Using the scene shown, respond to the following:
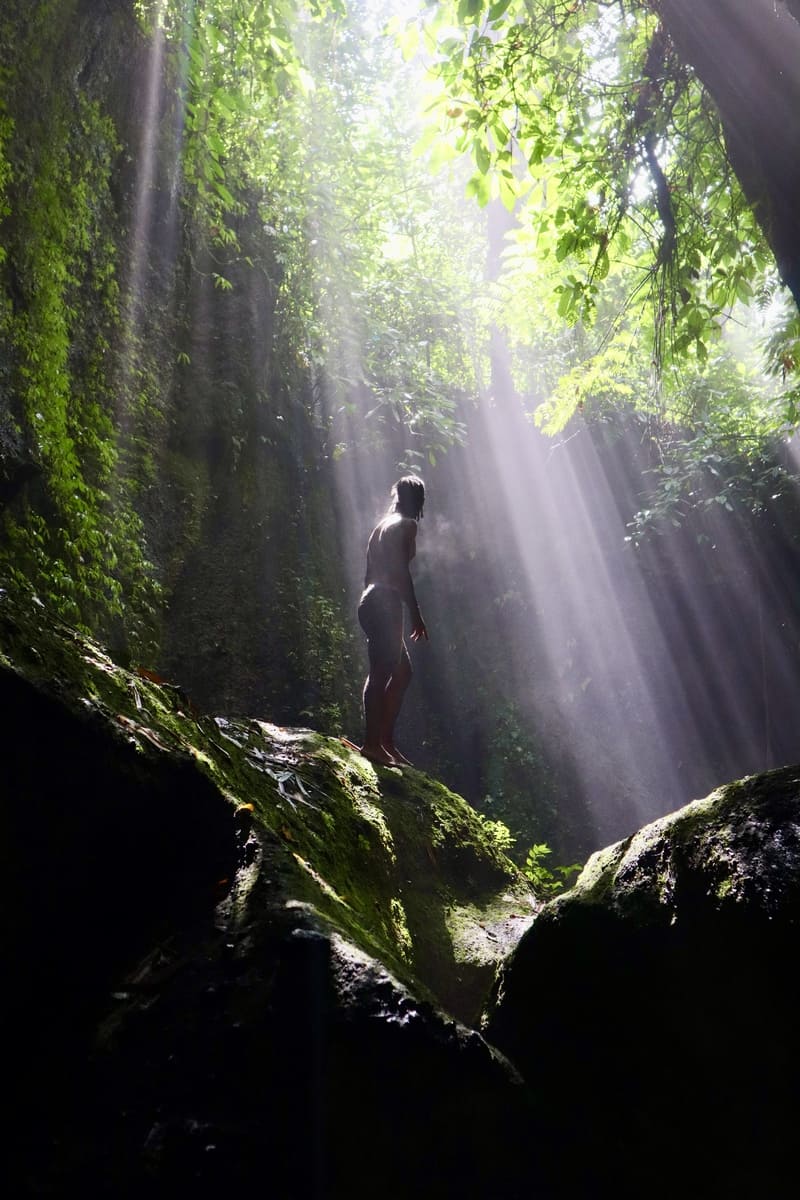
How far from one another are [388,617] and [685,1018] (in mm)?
3678

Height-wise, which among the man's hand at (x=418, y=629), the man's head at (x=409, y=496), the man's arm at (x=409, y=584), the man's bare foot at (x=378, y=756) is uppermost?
the man's head at (x=409, y=496)

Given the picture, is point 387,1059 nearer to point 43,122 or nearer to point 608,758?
point 43,122

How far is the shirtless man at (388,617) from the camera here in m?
5.23

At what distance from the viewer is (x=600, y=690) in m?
11.7

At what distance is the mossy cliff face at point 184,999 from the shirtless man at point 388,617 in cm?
311

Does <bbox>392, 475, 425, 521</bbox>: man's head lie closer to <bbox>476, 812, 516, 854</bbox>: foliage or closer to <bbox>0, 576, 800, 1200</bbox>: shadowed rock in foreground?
<bbox>476, 812, 516, 854</bbox>: foliage

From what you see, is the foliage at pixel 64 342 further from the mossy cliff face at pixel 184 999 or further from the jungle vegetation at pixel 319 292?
the mossy cliff face at pixel 184 999

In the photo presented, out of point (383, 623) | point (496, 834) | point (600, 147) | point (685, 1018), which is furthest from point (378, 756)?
point (600, 147)

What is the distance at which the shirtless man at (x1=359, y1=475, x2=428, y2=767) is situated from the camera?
17.2 ft

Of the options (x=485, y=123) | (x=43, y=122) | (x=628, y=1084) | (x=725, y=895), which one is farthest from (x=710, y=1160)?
(x=43, y=122)

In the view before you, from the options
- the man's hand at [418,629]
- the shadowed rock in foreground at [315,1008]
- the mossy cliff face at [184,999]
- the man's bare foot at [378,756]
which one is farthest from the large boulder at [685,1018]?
the man's hand at [418,629]

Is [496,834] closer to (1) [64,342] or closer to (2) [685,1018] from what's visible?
(2) [685,1018]

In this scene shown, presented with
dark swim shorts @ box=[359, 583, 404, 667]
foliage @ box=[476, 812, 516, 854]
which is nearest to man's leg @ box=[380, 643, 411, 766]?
dark swim shorts @ box=[359, 583, 404, 667]

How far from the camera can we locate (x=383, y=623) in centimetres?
523
